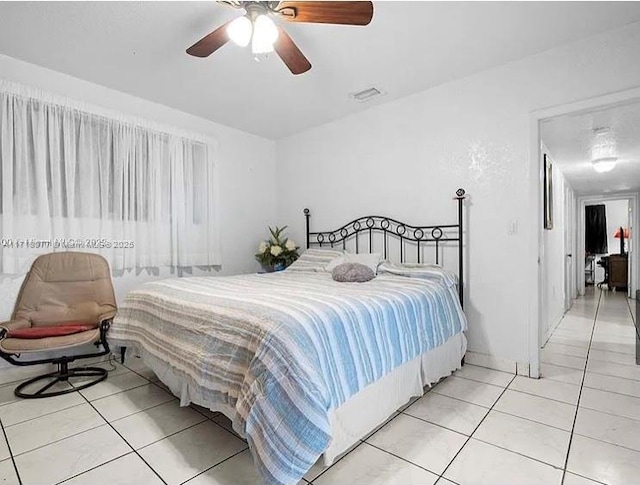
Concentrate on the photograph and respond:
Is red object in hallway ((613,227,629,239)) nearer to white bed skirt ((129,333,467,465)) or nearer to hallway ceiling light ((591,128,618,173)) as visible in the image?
hallway ceiling light ((591,128,618,173))

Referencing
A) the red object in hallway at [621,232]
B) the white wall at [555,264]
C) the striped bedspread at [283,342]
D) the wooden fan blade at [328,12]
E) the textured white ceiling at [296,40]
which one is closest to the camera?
the striped bedspread at [283,342]

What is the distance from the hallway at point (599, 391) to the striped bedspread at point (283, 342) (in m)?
0.88

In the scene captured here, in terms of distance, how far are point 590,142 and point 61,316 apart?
5820 millimetres

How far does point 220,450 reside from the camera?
1740 millimetres

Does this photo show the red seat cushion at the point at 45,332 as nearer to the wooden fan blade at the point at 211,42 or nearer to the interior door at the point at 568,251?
the wooden fan blade at the point at 211,42

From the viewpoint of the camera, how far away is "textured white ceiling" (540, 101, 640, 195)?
3.25 m

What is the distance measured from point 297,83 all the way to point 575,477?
3.28 meters

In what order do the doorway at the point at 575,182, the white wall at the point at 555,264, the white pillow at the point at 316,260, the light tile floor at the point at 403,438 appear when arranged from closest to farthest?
the light tile floor at the point at 403,438 → the doorway at the point at 575,182 → the white pillow at the point at 316,260 → the white wall at the point at 555,264

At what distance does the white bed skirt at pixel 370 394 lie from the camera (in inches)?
63.6

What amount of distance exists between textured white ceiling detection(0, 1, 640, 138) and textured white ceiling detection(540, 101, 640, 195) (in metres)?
Answer: 0.71

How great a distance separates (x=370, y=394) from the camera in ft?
5.86

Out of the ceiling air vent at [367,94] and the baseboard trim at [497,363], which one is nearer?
the baseboard trim at [497,363]

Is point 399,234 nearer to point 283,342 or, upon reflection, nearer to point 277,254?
point 277,254

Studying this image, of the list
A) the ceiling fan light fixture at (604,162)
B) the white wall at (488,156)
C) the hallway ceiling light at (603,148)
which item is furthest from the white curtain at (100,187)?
the ceiling fan light fixture at (604,162)
